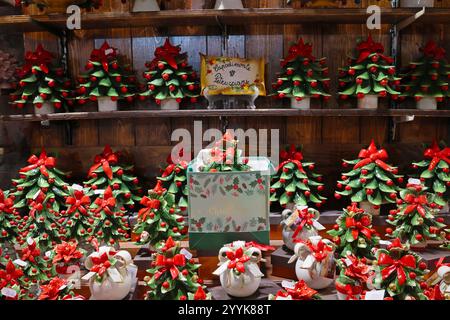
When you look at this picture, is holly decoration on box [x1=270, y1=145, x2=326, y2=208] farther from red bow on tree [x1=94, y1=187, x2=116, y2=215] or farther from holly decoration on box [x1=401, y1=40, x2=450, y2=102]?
red bow on tree [x1=94, y1=187, x2=116, y2=215]

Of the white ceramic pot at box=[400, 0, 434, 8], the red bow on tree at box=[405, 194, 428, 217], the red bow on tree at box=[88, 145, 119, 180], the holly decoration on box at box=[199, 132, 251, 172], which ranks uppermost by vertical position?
the white ceramic pot at box=[400, 0, 434, 8]

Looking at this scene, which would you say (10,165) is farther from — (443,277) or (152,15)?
(443,277)

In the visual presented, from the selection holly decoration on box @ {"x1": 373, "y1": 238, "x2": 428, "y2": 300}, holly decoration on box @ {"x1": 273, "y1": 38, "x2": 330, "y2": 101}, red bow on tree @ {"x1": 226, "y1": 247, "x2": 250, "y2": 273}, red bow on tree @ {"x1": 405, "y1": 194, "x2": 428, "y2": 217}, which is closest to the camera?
holly decoration on box @ {"x1": 373, "y1": 238, "x2": 428, "y2": 300}

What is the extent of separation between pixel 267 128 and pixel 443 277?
1125mm

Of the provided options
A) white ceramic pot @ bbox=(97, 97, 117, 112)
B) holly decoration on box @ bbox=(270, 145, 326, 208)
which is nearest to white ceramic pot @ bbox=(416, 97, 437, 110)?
holly decoration on box @ bbox=(270, 145, 326, 208)

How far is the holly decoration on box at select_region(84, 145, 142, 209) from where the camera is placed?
1936mm

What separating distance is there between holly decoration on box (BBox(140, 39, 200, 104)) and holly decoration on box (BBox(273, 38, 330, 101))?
1.42ft

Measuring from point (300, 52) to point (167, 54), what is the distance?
2.06ft

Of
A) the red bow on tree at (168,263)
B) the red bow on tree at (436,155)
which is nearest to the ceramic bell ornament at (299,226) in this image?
the red bow on tree at (168,263)

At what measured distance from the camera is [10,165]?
2.13m

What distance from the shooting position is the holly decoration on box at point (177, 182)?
1.91 m

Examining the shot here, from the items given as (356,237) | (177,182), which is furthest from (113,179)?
(356,237)

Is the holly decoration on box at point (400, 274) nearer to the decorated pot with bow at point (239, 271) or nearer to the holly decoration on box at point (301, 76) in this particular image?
the decorated pot with bow at point (239, 271)
